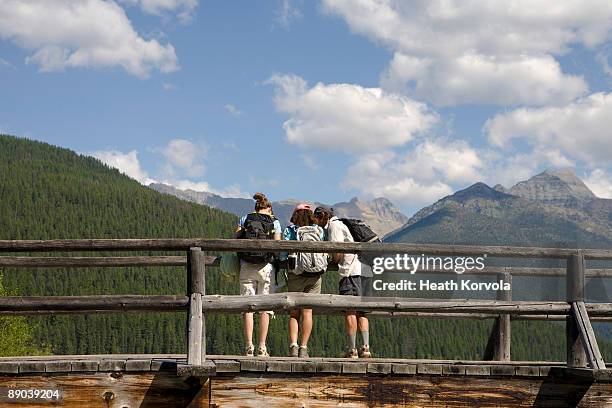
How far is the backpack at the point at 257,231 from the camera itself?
1021cm

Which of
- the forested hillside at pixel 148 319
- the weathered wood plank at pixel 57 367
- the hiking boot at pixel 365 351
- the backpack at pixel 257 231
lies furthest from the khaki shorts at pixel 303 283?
the forested hillside at pixel 148 319

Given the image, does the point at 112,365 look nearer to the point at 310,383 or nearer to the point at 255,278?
the point at 310,383

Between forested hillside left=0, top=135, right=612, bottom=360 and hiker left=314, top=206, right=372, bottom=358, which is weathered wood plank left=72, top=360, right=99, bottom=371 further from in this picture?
forested hillside left=0, top=135, right=612, bottom=360

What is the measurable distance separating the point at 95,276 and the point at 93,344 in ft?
96.7

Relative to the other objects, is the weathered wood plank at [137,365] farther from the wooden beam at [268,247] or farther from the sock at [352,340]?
the sock at [352,340]

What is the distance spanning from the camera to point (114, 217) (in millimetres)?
194125

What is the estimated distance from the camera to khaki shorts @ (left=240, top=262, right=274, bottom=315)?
10.3 m

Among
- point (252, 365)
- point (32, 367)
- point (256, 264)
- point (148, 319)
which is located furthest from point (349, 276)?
point (148, 319)

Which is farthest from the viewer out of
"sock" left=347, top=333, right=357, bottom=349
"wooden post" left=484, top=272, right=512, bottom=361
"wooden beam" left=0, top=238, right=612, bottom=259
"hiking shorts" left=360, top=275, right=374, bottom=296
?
"wooden post" left=484, top=272, right=512, bottom=361

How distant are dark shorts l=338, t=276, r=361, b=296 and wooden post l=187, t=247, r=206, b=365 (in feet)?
6.43

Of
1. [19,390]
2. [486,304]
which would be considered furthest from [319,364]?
[19,390]

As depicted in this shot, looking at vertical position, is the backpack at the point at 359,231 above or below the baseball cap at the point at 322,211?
below

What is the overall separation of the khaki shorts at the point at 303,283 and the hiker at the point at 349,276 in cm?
31

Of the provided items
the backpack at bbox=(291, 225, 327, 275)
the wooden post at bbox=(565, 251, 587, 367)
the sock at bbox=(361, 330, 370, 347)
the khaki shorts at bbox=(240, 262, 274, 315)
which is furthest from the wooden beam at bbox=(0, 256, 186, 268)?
the wooden post at bbox=(565, 251, 587, 367)
